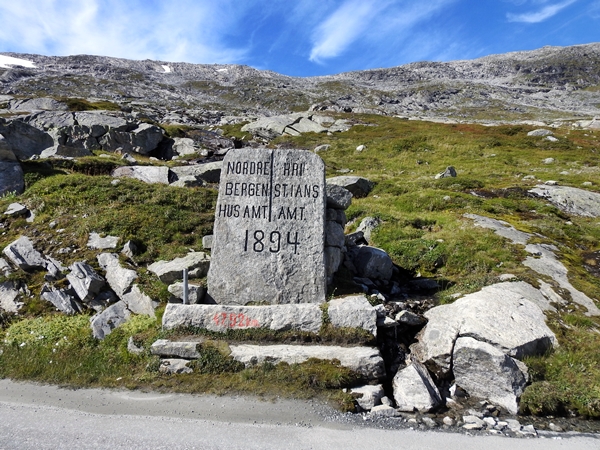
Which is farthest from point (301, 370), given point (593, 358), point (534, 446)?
point (593, 358)

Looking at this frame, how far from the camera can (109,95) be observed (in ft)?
417

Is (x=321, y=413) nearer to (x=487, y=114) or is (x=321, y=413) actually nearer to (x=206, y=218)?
(x=206, y=218)

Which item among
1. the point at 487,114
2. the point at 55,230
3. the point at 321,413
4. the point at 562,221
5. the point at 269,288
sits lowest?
the point at 321,413

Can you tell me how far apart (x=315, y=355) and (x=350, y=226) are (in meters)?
10.1

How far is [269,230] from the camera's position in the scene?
32.2 ft

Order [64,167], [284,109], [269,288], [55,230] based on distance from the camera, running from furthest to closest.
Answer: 1. [284,109]
2. [64,167]
3. [55,230]
4. [269,288]

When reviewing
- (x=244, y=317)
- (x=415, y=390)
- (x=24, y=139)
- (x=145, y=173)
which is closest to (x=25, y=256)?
(x=244, y=317)

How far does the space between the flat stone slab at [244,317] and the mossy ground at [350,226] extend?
43 cm

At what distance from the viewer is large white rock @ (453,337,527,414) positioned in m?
6.84

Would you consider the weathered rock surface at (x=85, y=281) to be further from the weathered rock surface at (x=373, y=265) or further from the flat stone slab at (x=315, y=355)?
the weathered rock surface at (x=373, y=265)

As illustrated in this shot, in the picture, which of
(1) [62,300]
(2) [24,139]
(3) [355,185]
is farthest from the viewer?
(2) [24,139]

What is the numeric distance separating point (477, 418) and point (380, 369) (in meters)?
1.82

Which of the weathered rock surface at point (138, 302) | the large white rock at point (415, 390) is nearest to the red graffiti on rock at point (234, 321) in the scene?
the weathered rock surface at point (138, 302)

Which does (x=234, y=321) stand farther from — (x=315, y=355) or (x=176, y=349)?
(x=315, y=355)
